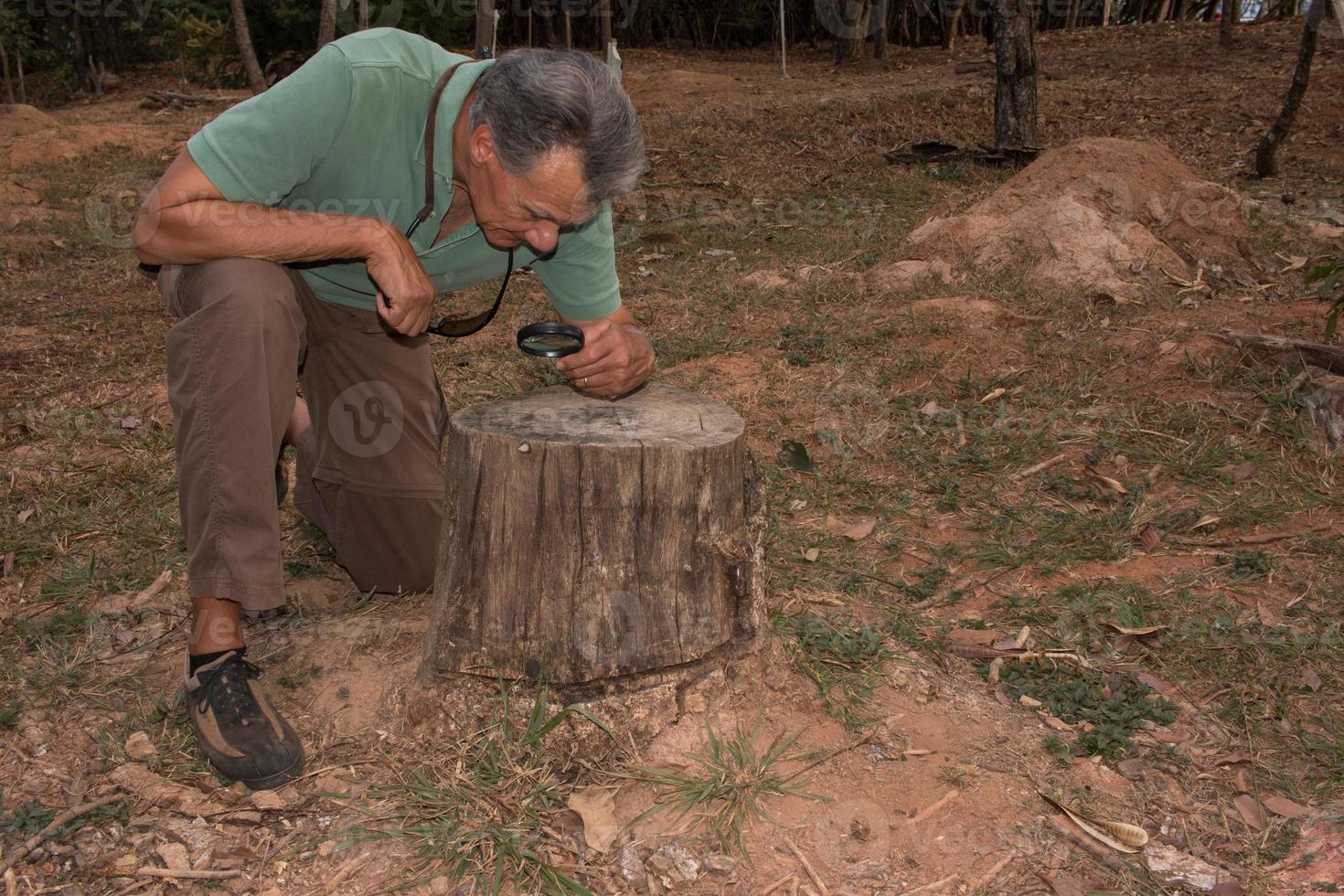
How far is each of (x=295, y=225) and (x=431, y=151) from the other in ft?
1.14

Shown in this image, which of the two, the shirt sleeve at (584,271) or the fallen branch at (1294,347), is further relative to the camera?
the fallen branch at (1294,347)

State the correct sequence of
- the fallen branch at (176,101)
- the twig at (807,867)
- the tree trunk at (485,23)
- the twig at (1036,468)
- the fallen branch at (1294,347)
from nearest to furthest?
1. the twig at (807,867)
2. the twig at (1036,468)
3. the fallen branch at (1294,347)
4. the tree trunk at (485,23)
5. the fallen branch at (176,101)

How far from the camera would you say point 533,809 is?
6.81 ft

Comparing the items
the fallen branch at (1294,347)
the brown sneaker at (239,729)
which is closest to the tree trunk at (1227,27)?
the fallen branch at (1294,347)

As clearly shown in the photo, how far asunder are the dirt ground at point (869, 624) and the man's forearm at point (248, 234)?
3.15ft

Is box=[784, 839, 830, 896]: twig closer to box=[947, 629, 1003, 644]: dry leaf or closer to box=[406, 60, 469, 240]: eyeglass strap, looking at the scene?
box=[947, 629, 1003, 644]: dry leaf

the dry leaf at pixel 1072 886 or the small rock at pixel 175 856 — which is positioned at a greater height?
the small rock at pixel 175 856

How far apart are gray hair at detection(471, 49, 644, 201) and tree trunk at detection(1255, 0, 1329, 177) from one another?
6554 millimetres

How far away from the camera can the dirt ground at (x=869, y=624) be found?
2037 millimetres

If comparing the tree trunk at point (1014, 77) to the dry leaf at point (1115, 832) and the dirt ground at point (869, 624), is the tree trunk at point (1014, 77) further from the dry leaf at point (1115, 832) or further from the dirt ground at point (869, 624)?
the dry leaf at point (1115, 832)

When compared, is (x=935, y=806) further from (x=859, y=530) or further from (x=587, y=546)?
(x=859, y=530)

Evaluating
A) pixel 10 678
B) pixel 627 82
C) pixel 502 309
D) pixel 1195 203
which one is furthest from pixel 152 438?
pixel 627 82

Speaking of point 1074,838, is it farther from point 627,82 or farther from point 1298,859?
point 627,82

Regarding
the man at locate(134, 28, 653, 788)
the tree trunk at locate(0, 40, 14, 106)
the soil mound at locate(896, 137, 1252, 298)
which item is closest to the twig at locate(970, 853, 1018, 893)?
the man at locate(134, 28, 653, 788)
